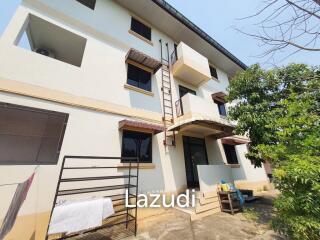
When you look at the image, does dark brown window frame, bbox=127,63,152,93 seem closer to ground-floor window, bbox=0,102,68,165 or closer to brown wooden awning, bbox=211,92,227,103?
ground-floor window, bbox=0,102,68,165

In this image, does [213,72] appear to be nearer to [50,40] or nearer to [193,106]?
[193,106]

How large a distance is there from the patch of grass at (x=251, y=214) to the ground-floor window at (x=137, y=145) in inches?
149

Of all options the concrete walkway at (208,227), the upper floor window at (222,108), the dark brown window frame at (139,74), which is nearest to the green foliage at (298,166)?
the concrete walkway at (208,227)

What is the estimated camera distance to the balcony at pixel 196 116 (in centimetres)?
638

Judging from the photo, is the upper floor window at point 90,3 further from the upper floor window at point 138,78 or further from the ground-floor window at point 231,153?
the ground-floor window at point 231,153

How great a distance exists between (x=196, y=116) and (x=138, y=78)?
321 centimetres

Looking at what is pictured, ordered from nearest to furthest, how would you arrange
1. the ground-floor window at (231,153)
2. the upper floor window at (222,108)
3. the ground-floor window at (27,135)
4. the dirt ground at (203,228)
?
the dirt ground at (203,228) < the ground-floor window at (27,135) < the ground-floor window at (231,153) < the upper floor window at (222,108)

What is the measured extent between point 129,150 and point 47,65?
3.81 metres

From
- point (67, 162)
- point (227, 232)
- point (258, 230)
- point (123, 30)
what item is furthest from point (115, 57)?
point (258, 230)

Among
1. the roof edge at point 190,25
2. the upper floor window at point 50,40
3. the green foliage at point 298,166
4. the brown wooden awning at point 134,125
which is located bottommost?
the green foliage at point 298,166

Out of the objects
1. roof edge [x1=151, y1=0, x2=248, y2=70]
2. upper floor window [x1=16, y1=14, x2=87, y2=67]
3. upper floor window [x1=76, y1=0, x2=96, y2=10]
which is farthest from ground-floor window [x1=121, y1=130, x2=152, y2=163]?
roof edge [x1=151, y1=0, x2=248, y2=70]

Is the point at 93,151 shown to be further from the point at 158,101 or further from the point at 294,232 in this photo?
the point at 294,232

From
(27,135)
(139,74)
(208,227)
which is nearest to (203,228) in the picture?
(208,227)

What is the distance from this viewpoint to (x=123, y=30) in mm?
7602
